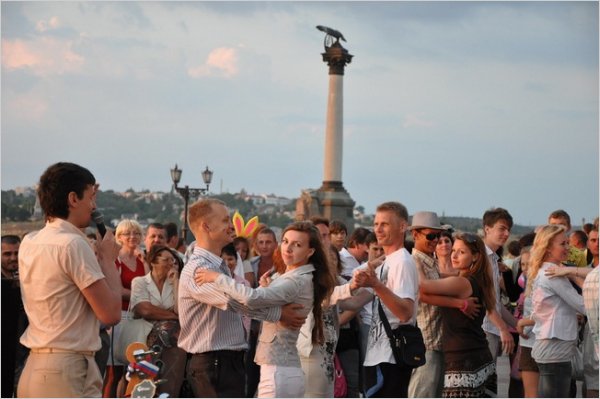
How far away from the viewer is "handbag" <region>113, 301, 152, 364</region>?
35.3 ft

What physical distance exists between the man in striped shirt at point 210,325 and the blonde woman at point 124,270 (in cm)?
341

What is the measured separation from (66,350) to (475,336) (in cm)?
394

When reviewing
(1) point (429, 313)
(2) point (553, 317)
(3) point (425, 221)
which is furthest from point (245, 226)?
(1) point (429, 313)

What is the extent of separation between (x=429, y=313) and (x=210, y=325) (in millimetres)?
2369

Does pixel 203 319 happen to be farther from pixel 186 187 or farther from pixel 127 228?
pixel 186 187

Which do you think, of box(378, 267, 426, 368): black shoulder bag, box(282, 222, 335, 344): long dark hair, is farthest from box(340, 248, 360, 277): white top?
box(282, 222, 335, 344): long dark hair

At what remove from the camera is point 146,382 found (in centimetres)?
720

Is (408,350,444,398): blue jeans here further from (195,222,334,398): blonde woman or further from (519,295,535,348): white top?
(519,295,535,348): white top

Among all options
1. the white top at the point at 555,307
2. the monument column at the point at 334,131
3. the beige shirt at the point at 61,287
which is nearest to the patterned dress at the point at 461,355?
the white top at the point at 555,307

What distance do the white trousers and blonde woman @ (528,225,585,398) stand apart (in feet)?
11.9

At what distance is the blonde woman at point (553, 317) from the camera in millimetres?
10016

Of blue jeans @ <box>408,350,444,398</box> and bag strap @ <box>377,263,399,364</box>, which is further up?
bag strap @ <box>377,263,399,364</box>

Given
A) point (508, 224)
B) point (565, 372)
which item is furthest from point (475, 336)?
point (508, 224)

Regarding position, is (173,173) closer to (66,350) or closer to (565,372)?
(565,372)
